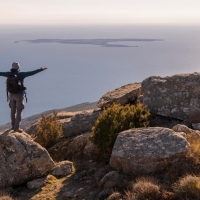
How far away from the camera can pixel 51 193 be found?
944 cm

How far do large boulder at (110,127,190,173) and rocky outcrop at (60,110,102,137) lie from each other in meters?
5.78

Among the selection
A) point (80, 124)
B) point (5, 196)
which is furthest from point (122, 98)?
point (5, 196)

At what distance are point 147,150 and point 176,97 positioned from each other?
17.9ft

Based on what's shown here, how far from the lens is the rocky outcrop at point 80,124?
607 inches

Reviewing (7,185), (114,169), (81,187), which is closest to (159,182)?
(114,169)

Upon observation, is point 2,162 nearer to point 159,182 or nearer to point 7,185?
point 7,185

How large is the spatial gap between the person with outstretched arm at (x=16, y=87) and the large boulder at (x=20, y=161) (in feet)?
3.61

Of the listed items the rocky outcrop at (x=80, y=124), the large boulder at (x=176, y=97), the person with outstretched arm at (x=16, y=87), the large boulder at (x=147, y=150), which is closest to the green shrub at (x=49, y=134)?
the rocky outcrop at (x=80, y=124)

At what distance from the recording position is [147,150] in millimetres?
9102

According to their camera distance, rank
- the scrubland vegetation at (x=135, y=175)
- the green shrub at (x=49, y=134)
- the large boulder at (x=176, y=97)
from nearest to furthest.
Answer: the scrubland vegetation at (x=135, y=175) → the large boulder at (x=176, y=97) → the green shrub at (x=49, y=134)

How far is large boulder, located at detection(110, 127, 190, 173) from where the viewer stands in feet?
29.1

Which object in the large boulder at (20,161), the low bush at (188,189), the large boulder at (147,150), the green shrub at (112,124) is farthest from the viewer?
the green shrub at (112,124)

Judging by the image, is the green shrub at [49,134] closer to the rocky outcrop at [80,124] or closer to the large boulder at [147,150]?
the rocky outcrop at [80,124]

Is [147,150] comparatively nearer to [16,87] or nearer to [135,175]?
[135,175]
